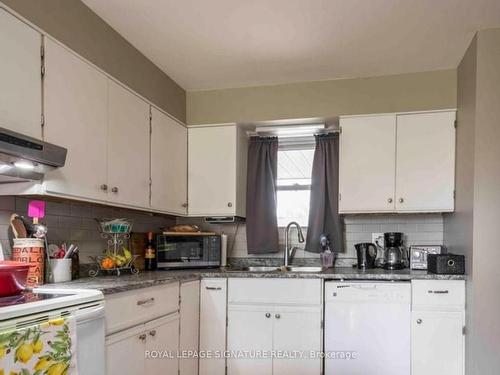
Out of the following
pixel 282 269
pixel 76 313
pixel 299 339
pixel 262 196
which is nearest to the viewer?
pixel 76 313

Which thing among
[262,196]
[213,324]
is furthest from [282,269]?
[213,324]

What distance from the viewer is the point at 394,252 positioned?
338 cm

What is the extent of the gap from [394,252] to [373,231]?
28 cm

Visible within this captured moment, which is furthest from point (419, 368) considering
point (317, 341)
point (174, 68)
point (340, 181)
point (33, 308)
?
point (174, 68)

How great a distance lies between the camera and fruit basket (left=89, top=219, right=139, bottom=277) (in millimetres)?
2758

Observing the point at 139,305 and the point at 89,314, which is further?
the point at 139,305

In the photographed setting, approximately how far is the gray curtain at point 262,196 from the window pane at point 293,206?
0.40 ft

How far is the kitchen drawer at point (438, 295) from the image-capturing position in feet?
9.39

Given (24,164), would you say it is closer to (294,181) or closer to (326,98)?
(326,98)

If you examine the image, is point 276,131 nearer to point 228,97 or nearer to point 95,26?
point 228,97

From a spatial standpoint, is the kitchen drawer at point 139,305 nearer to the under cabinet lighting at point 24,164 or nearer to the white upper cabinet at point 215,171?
the under cabinet lighting at point 24,164

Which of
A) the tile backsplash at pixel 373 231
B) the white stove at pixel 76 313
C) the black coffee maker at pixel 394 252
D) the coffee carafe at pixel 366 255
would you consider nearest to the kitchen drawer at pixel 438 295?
the black coffee maker at pixel 394 252

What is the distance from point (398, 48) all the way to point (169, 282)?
2.09 metres

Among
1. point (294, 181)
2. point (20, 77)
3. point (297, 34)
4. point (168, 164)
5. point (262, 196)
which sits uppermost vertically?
point (297, 34)
